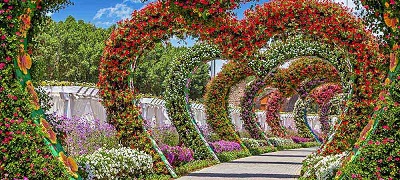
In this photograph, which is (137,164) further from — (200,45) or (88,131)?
(200,45)

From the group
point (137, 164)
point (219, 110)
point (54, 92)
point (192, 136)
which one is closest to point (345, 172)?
point (137, 164)

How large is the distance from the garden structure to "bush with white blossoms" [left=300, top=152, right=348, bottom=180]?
0.22 feet

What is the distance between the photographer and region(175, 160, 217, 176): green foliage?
1250cm

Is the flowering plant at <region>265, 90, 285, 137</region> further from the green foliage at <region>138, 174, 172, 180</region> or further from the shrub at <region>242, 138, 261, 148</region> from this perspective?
the green foliage at <region>138, 174, 172, 180</region>

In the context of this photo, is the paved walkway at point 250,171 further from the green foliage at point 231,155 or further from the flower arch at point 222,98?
the flower arch at point 222,98

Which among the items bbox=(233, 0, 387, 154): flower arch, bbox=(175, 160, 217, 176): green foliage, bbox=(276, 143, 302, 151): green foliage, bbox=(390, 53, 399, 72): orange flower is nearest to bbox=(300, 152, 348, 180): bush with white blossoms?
bbox=(233, 0, 387, 154): flower arch

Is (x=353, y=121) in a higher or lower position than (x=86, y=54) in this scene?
lower

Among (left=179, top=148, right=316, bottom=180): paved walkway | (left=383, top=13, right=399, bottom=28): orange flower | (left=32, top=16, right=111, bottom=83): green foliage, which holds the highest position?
(left=32, top=16, right=111, bottom=83): green foliage

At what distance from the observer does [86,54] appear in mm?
41656

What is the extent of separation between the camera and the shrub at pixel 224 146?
17.4 meters

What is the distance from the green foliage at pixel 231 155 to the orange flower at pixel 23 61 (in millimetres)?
9622

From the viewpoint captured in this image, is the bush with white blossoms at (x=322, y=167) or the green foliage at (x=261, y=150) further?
the green foliage at (x=261, y=150)

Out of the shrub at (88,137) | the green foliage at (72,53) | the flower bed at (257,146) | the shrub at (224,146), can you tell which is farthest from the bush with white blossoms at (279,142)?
the green foliage at (72,53)

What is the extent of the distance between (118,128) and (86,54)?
30.9m
